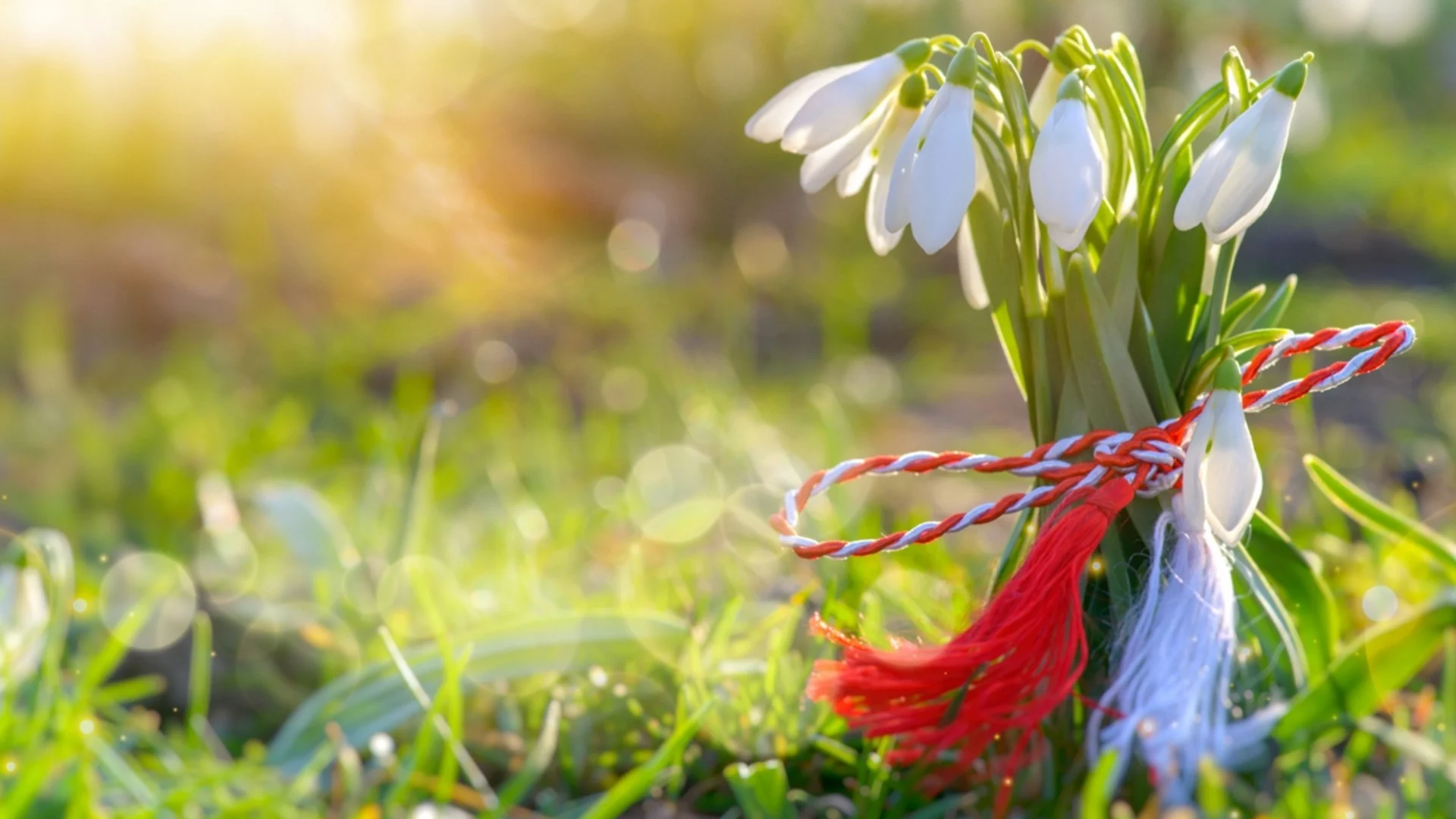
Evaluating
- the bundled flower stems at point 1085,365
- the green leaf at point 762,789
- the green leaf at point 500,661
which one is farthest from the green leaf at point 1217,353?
the green leaf at point 500,661

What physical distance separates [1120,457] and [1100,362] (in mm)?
90

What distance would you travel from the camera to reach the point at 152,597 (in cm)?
146

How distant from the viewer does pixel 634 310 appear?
419cm

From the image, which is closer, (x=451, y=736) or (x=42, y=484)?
(x=451, y=736)

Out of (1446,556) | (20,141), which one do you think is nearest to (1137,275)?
(1446,556)

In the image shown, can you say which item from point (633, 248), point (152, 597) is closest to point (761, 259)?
point (633, 248)

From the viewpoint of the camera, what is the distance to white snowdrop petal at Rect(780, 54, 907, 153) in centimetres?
95

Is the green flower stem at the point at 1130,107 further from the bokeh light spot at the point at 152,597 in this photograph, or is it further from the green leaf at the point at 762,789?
the bokeh light spot at the point at 152,597

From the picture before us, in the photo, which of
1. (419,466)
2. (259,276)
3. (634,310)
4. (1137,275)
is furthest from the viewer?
(259,276)

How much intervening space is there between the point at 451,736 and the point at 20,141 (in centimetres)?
470

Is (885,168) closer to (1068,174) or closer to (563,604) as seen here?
(1068,174)

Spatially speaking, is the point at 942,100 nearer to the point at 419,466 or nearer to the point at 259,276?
the point at 419,466

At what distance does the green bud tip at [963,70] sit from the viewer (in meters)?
0.90

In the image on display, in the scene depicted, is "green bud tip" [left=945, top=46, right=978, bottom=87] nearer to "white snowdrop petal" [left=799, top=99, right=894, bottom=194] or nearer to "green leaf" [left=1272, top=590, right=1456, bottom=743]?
"white snowdrop petal" [left=799, top=99, right=894, bottom=194]
